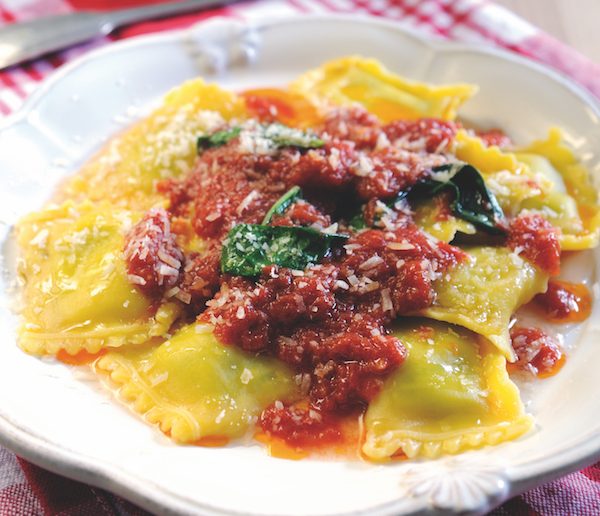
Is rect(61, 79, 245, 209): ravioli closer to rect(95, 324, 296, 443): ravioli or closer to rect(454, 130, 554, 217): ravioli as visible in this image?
rect(95, 324, 296, 443): ravioli

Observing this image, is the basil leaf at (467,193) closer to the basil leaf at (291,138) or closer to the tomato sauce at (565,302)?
the tomato sauce at (565,302)

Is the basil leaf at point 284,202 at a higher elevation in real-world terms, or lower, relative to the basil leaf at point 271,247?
higher

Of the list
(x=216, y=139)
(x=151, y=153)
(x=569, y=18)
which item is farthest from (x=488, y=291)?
(x=569, y=18)

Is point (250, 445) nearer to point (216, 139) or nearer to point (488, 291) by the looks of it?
point (488, 291)

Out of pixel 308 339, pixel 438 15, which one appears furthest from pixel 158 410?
pixel 438 15

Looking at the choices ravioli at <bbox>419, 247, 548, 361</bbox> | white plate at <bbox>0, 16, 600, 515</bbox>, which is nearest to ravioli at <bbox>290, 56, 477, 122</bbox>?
white plate at <bbox>0, 16, 600, 515</bbox>

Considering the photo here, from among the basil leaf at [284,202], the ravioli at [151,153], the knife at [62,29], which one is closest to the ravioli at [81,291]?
the ravioli at [151,153]
